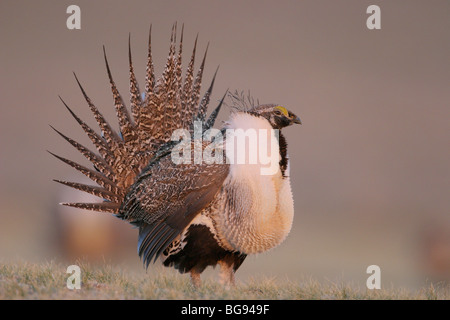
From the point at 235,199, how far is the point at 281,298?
956 mm

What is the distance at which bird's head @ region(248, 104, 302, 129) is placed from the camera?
561 centimetres

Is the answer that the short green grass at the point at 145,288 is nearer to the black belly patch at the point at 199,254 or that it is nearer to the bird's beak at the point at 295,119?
the black belly patch at the point at 199,254

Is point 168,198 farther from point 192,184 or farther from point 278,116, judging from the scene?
point 278,116

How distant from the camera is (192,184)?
5.63 meters

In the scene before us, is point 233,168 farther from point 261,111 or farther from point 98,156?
point 98,156

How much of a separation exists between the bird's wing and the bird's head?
597mm

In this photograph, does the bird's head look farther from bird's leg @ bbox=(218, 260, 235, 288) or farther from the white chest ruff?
bird's leg @ bbox=(218, 260, 235, 288)

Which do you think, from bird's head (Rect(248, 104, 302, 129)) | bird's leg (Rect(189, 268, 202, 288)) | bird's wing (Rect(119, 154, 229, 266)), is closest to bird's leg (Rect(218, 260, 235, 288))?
bird's leg (Rect(189, 268, 202, 288))

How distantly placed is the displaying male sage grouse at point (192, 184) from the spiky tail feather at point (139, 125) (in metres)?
0.01

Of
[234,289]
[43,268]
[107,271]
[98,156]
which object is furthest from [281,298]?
[98,156]

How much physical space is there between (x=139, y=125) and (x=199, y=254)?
186 cm

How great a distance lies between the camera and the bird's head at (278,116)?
18.4ft

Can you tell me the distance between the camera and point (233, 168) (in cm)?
546

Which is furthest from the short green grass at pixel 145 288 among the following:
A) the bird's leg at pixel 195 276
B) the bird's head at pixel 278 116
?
the bird's head at pixel 278 116
